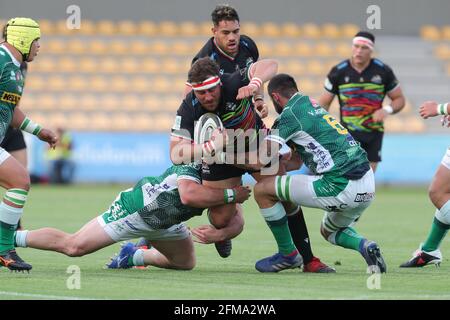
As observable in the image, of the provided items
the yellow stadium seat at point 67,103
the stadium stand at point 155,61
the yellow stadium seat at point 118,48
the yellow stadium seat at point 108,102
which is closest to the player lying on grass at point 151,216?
the stadium stand at point 155,61

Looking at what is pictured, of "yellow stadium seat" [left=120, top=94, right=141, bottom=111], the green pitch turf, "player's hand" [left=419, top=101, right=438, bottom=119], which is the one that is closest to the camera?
the green pitch turf

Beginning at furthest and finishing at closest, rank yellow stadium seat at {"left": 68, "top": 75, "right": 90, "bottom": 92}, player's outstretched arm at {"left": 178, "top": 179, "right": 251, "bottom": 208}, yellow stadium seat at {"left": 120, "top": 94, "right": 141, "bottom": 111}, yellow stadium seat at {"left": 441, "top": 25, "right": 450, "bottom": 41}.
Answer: yellow stadium seat at {"left": 441, "top": 25, "right": 450, "bottom": 41}, yellow stadium seat at {"left": 68, "top": 75, "right": 90, "bottom": 92}, yellow stadium seat at {"left": 120, "top": 94, "right": 141, "bottom": 111}, player's outstretched arm at {"left": 178, "top": 179, "right": 251, "bottom": 208}

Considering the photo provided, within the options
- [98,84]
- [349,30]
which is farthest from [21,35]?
[349,30]

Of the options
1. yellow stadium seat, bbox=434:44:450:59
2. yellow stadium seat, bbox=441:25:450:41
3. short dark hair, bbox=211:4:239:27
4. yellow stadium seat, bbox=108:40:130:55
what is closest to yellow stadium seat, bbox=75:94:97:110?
yellow stadium seat, bbox=108:40:130:55

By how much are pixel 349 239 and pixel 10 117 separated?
3.20 metres

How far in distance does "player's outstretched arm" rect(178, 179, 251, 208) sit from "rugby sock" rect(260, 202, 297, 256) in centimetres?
26

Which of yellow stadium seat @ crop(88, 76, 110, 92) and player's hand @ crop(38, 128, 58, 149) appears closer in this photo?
player's hand @ crop(38, 128, 58, 149)

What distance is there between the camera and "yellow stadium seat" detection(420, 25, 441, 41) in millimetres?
28406

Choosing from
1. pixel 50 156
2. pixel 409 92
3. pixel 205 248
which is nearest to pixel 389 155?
pixel 409 92

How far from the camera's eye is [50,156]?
2475cm

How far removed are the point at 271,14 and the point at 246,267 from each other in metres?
20.2

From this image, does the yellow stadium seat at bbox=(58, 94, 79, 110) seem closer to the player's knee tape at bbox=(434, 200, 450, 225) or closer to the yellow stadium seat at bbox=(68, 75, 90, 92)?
the yellow stadium seat at bbox=(68, 75, 90, 92)

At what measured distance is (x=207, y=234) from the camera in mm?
8688

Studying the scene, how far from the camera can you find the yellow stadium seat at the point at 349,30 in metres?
28.3
